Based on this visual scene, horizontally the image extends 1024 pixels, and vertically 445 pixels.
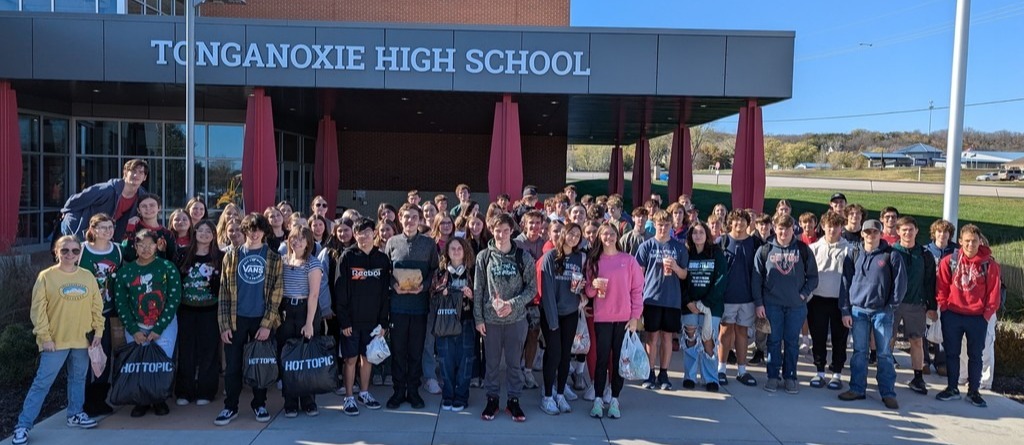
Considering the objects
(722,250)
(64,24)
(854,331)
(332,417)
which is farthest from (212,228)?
(64,24)

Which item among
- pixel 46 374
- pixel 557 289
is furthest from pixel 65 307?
pixel 557 289

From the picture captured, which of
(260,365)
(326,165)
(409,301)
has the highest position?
(326,165)

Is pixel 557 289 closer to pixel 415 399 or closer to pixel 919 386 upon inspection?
pixel 415 399

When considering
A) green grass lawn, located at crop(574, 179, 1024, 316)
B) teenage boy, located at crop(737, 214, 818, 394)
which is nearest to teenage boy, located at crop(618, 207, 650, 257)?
teenage boy, located at crop(737, 214, 818, 394)

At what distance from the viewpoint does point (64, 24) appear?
13.3 m

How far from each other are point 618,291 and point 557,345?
0.70 meters

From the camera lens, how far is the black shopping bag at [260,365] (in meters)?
5.49

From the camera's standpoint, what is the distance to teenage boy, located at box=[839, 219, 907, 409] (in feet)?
20.6

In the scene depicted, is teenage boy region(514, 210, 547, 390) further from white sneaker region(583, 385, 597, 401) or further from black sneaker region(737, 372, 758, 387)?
black sneaker region(737, 372, 758, 387)

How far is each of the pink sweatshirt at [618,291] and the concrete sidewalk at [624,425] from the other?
902mm

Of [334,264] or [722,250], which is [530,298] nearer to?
[334,264]

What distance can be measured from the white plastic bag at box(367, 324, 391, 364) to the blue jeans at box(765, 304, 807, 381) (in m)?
3.76

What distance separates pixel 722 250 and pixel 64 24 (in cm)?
1337

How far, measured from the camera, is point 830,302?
6.82m
